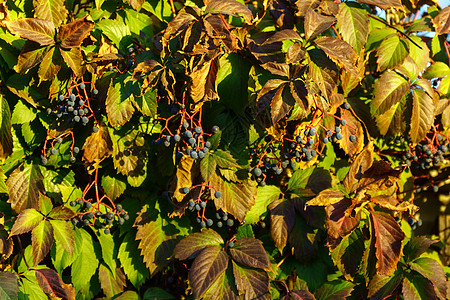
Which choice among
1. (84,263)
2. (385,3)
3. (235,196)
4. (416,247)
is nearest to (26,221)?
(84,263)

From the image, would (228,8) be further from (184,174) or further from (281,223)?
(281,223)

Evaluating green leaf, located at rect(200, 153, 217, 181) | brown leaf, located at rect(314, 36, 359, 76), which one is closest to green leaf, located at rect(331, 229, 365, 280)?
green leaf, located at rect(200, 153, 217, 181)

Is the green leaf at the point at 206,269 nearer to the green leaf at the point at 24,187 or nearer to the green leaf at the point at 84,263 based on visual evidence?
the green leaf at the point at 84,263

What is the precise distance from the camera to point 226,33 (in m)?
1.71

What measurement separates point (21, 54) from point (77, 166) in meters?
0.58

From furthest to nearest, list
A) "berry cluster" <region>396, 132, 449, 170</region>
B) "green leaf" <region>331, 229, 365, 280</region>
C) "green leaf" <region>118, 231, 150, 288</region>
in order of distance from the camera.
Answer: "berry cluster" <region>396, 132, 449, 170</region>, "green leaf" <region>118, 231, 150, 288</region>, "green leaf" <region>331, 229, 365, 280</region>

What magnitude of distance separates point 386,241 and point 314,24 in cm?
93

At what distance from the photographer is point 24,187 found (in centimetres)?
196

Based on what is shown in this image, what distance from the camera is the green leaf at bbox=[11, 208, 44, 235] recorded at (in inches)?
69.7

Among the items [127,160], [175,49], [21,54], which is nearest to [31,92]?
[21,54]

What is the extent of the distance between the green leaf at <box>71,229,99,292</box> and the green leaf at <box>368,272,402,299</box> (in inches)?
49.8

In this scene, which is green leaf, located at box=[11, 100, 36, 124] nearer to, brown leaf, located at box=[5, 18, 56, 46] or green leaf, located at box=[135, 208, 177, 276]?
brown leaf, located at box=[5, 18, 56, 46]

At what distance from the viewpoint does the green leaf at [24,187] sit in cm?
194

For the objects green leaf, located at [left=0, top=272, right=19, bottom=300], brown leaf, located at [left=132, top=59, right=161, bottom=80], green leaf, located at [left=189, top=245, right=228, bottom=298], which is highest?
brown leaf, located at [left=132, top=59, right=161, bottom=80]
